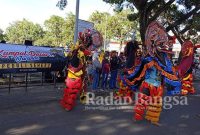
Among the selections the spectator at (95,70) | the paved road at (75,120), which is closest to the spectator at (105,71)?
the spectator at (95,70)

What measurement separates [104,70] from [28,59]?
12.5 ft

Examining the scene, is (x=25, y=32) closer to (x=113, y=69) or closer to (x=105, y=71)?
(x=113, y=69)

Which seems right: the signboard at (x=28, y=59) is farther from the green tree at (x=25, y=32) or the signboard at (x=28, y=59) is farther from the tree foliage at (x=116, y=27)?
the green tree at (x=25, y=32)

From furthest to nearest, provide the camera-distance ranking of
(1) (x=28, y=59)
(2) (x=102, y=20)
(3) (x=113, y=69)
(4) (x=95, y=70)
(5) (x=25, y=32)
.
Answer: (5) (x=25, y=32) → (2) (x=102, y=20) → (3) (x=113, y=69) → (4) (x=95, y=70) → (1) (x=28, y=59)

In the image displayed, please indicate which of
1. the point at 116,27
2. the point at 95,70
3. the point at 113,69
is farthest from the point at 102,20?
the point at 95,70

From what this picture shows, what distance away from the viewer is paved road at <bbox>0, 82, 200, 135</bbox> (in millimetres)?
7698

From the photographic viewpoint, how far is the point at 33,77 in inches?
539

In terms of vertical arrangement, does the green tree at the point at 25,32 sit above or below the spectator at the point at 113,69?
above

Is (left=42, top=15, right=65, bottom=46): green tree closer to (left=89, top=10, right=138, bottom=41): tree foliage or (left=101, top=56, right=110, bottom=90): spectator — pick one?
(left=89, top=10, right=138, bottom=41): tree foliage

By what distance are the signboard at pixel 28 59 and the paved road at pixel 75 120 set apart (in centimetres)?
86

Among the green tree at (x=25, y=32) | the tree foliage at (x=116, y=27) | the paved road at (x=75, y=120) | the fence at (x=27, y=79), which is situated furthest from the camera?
the green tree at (x=25, y=32)

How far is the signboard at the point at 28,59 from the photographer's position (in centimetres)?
1148

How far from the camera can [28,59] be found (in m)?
12.1

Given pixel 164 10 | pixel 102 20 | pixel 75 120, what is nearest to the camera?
pixel 75 120
